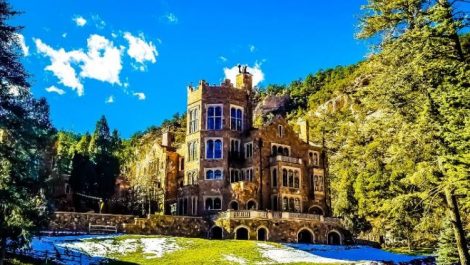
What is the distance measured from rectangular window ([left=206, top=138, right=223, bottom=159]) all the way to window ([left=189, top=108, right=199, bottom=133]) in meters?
2.13

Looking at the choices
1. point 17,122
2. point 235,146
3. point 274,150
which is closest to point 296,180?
point 274,150

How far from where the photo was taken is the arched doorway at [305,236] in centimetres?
5153

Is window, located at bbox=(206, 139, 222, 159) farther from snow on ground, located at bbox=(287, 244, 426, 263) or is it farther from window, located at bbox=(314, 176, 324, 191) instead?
snow on ground, located at bbox=(287, 244, 426, 263)

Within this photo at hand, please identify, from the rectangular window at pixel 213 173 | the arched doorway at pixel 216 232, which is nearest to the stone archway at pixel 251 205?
the rectangular window at pixel 213 173

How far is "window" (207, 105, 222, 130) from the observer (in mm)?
56438

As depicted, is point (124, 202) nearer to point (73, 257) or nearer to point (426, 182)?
point (73, 257)

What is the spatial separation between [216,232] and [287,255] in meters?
13.1

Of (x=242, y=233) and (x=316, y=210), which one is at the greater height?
(x=316, y=210)

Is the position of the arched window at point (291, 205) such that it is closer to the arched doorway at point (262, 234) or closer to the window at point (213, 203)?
the arched doorway at point (262, 234)

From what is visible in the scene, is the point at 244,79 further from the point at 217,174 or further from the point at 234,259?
the point at 234,259

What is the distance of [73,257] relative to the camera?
1331 inches

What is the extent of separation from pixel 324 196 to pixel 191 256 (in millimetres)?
25530

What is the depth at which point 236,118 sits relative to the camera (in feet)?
189

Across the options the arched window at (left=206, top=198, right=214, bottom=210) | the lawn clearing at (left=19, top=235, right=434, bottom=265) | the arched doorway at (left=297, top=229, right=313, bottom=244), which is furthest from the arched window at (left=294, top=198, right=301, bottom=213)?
the lawn clearing at (left=19, top=235, right=434, bottom=265)
